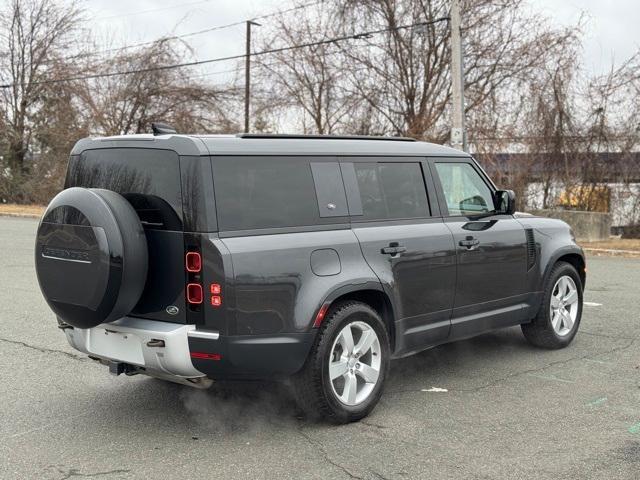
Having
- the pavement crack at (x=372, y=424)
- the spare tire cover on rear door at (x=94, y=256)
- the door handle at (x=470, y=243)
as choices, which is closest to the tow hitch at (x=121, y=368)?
the spare tire cover on rear door at (x=94, y=256)

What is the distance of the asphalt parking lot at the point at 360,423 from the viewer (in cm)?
403

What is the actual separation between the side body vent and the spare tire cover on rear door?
3343 millimetres

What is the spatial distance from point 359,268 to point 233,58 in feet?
80.8

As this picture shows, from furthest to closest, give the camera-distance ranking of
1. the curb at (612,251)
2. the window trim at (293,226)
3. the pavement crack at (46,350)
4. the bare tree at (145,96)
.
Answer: the bare tree at (145,96)
the curb at (612,251)
the pavement crack at (46,350)
the window trim at (293,226)

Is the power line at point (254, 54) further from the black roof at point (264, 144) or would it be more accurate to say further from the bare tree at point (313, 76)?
the black roof at point (264, 144)

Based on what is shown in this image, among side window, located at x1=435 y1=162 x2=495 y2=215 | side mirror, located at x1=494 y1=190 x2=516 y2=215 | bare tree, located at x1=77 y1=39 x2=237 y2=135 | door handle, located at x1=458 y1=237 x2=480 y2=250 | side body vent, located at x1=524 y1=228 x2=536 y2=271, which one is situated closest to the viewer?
door handle, located at x1=458 y1=237 x2=480 y2=250

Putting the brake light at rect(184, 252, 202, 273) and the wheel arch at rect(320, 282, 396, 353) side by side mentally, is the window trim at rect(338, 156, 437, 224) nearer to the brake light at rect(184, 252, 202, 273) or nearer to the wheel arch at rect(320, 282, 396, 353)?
the wheel arch at rect(320, 282, 396, 353)

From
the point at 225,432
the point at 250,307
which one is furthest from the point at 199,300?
the point at 225,432

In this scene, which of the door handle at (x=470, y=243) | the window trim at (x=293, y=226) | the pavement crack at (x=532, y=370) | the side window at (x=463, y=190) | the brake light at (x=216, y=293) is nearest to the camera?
the brake light at (x=216, y=293)

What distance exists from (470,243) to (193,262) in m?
2.33

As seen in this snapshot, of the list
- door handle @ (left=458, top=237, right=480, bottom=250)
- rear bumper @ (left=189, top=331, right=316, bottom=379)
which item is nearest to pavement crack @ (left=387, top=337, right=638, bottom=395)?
door handle @ (left=458, top=237, right=480, bottom=250)

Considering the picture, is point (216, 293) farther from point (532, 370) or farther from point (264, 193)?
point (532, 370)

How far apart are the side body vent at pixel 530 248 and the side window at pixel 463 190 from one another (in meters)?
0.40

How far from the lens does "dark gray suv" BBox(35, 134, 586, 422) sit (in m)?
4.21
